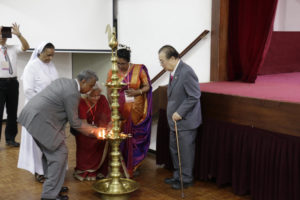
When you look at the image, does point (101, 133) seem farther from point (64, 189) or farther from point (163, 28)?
point (163, 28)

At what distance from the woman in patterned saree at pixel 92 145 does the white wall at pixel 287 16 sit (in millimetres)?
3039

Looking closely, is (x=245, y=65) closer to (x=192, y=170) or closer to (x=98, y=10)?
(x=192, y=170)

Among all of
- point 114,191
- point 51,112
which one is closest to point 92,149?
point 114,191

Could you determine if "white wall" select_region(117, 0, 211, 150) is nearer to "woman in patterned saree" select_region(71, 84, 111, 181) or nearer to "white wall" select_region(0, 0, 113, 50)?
"white wall" select_region(0, 0, 113, 50)

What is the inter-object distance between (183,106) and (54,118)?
3.55ft

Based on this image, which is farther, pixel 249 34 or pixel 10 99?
pixel 10 99

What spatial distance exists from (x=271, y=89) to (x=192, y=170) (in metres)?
1.05

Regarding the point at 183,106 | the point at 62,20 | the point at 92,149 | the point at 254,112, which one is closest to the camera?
the point at 254,112

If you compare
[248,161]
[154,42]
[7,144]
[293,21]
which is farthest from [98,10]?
[248,161]

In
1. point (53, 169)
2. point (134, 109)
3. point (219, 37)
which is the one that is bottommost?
point (53, 169)

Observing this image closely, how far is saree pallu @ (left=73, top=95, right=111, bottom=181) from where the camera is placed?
12.5 ft

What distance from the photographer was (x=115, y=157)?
3.08 metres

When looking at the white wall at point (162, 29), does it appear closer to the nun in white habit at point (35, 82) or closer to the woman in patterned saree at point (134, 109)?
the woman in patterned saree at point (134, 109)

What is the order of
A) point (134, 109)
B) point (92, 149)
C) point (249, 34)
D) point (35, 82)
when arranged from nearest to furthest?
point (35, 82)
point (92, 149)
point (134, 109)
point (249, 34)
